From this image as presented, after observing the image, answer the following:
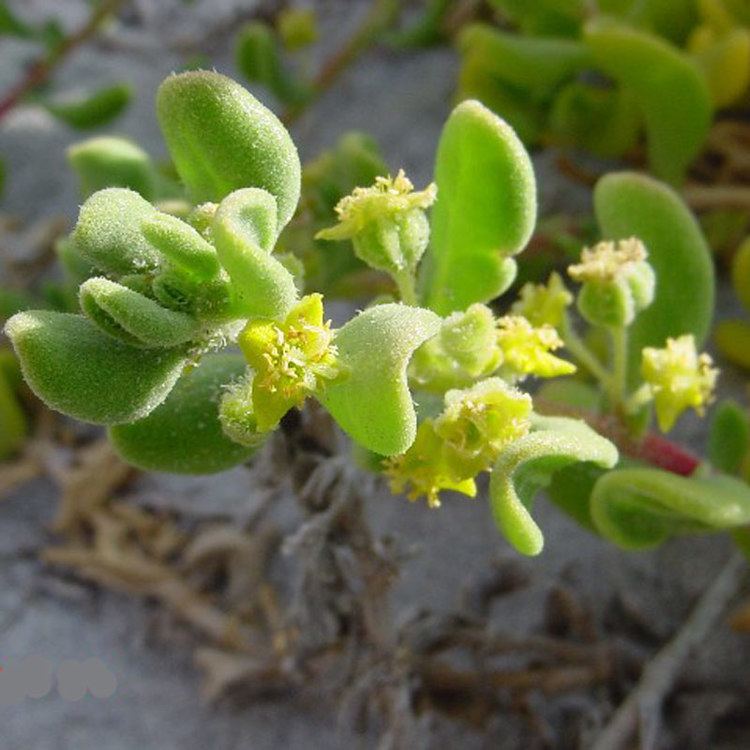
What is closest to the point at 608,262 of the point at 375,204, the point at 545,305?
the point at 545,305

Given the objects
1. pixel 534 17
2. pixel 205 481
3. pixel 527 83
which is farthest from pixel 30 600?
pixel 534 17

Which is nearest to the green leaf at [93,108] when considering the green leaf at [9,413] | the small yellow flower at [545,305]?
the green leaf at [9,413]

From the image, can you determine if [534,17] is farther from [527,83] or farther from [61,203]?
[61,203]

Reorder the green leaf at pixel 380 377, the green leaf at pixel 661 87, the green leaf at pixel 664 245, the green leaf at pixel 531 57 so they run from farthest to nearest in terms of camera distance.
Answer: the green leaf at pixel 531 57, the green leaf at pixel 661 87, the green leaf at pixel 664 245, the green leaf at pixel 380 377

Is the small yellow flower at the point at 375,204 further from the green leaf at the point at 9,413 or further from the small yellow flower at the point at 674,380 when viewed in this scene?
the green leaf at the point at 9,413

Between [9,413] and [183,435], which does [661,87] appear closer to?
[183,435]

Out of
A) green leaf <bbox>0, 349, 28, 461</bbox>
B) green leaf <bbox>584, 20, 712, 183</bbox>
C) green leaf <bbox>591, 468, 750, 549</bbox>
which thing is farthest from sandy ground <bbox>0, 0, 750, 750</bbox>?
green leaf <bbox>591, 468, 750, 549</bbox>

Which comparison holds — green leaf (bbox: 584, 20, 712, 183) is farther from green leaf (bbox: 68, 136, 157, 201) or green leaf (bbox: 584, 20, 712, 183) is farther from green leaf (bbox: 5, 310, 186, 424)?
green leaf (bbox: 5, 310, 186, 424)
